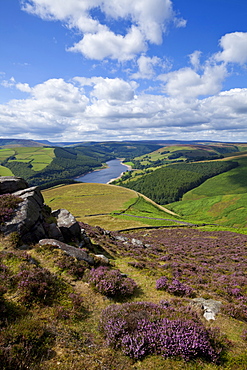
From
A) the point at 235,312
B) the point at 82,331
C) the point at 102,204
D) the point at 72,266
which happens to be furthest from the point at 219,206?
the point at 82,331

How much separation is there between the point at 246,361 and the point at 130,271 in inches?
444

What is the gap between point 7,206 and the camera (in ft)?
60.8

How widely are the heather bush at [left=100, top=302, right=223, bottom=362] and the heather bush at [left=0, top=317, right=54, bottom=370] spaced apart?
2.50 metres

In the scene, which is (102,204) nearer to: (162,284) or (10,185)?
(10,185)

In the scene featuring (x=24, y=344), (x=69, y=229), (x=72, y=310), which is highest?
(x=24, y=344)

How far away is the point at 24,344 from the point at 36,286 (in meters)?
3.98

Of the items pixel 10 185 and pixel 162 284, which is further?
pixel 10 185

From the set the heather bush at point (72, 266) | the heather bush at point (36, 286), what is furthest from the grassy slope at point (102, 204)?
the heather bush at point (36, 286)

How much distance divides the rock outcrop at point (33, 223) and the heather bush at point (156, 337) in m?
12.6

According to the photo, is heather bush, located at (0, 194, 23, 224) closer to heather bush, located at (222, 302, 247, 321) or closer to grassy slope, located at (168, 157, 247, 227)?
heather bush, located at (222, 302, 247, 321)

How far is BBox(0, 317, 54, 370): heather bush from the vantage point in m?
5.25

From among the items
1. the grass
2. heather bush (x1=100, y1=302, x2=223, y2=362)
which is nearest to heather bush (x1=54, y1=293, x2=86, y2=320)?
the grass

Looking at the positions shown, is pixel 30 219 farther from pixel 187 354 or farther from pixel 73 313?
pixel 187 354

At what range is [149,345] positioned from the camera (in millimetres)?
6859
